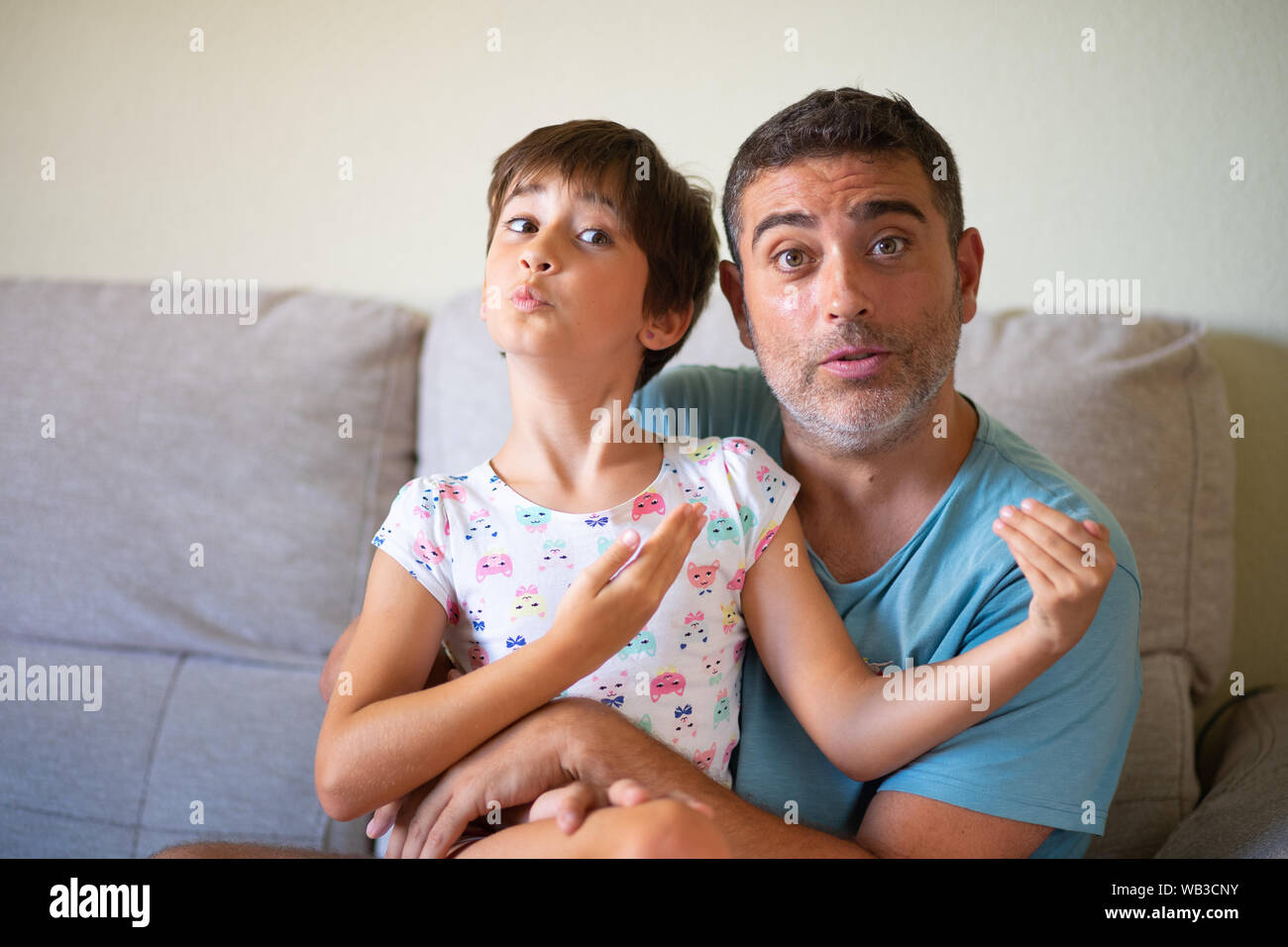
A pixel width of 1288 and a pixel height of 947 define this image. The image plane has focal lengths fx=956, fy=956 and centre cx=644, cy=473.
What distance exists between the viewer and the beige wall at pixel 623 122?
1647mm

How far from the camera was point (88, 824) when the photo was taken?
5.17ft

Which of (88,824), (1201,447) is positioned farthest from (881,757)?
(88,824)

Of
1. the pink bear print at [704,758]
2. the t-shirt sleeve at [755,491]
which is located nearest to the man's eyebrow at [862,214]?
the t-shirt sleeve at [755,491]

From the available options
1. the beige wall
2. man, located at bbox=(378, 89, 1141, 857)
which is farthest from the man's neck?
the beige wall

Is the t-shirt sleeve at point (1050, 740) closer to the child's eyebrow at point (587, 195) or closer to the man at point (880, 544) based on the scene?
the man at point (880, 544)

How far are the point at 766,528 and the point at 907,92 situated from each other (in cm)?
99

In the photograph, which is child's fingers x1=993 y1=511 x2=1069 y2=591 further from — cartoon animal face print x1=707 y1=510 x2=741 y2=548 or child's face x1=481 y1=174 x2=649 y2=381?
child's face x1=481 y1=174 x2=649 y2=381

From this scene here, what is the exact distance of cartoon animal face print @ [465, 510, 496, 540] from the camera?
1.10 m

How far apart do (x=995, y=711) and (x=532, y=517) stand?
0.56 metres

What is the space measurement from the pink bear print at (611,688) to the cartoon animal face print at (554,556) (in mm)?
131

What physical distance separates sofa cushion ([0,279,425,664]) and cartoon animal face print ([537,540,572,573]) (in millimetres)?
702

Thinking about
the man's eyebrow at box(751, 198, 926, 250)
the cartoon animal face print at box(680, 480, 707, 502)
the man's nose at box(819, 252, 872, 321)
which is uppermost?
the man's eyebrow at box(751, 198, 926, 250)

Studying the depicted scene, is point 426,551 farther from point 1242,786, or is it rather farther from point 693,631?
point 1242,786

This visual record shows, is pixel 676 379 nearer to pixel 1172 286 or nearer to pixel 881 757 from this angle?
pixel 881 757
